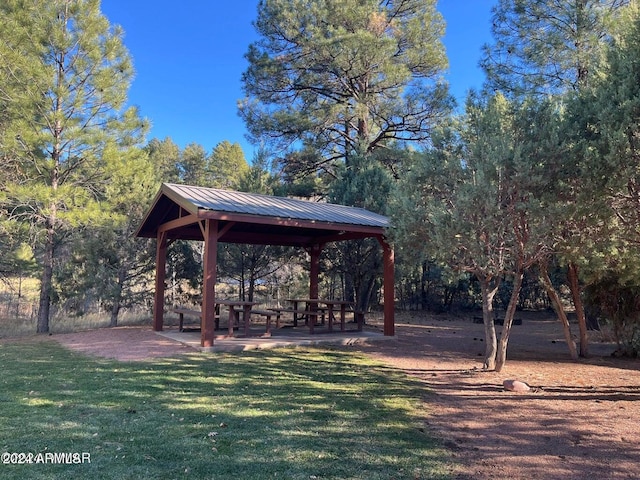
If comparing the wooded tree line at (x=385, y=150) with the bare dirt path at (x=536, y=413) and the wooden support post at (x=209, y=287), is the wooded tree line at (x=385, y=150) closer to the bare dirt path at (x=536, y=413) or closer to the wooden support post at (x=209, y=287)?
the bare dirt path at (x=536, y=413)

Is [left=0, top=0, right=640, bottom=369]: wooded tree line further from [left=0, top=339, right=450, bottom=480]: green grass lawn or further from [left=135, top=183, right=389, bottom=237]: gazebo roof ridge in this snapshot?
[left=0, top=339, right=450, bottom=480]: green grass lawn

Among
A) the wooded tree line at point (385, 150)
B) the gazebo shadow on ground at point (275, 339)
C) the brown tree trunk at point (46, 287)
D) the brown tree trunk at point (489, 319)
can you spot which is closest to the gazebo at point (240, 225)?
the gazebo shadow on ground at point (275, 339)

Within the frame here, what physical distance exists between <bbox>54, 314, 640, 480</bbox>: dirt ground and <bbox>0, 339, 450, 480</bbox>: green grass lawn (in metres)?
0.33

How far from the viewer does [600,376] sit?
19.9ft

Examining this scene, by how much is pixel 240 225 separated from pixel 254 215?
313 cm

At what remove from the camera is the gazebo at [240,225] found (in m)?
7.77

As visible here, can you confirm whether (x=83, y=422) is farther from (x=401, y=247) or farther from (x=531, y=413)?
(x=401, y=247)

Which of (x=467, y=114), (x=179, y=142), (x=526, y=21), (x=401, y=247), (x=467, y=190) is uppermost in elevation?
(x=179, y=142)

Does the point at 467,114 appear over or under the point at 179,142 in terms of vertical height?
under

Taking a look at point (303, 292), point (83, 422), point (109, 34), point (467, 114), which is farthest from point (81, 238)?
point (467, 114)

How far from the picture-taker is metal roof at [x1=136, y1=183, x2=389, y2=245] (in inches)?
306

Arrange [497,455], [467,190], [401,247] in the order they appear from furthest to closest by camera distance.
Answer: [401,247], [467,190], [497,455]

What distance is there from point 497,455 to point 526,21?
479 inches

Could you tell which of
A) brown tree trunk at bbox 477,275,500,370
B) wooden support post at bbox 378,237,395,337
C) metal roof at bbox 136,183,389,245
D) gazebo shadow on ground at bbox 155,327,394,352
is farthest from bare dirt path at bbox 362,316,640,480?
metal roof at bbox 136,183,389,245
